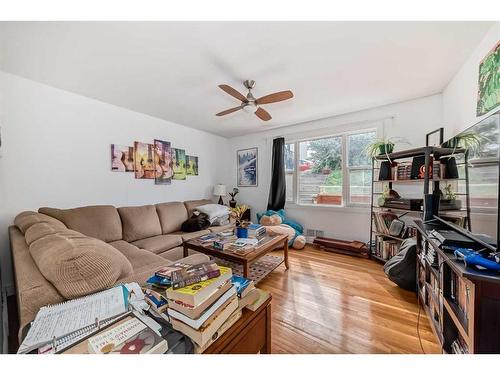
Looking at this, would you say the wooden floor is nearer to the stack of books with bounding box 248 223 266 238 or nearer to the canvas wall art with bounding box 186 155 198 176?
the stack of books with bounding box 248 223 266 238

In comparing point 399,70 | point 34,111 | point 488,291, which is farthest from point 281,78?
point 34,111

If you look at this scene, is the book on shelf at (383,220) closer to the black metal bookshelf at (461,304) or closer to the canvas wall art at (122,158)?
the black metal bookshelf at (461,304)

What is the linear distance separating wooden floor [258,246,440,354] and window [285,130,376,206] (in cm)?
115

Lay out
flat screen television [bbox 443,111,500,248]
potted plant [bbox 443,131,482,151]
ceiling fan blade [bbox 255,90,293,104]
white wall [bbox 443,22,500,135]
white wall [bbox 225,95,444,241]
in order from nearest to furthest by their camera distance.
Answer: flat screen television [bbox 443,111,500,248], potted plant [bbox 443,131,482,151], white wall [bbox 443,22,500,135], ceiling fan blade [bbox 255,90,293,104], white wall [bbox 225,95,444,241]

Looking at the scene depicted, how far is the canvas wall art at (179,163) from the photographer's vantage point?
3512 mm

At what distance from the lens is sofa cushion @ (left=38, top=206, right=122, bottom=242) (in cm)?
208

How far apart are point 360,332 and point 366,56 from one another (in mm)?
2201

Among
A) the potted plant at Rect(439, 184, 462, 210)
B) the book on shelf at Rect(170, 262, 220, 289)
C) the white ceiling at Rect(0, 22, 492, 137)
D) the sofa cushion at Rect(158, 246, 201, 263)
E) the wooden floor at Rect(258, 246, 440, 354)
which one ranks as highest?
the white ceiling at Rect(0, 22, 492, 137)

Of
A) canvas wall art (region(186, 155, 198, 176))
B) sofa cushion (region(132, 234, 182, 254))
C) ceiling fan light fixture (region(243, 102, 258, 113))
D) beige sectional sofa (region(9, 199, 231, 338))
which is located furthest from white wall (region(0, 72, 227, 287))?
ceiling fan light fixture (region(243, 102, 258, 113))

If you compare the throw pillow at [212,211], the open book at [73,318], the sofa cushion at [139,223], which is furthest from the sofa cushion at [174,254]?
the open book at [73,318]

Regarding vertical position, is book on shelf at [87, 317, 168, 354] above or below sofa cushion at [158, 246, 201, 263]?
above

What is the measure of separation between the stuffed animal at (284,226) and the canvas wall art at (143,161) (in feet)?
6.63

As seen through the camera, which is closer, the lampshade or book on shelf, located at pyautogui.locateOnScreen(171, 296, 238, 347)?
book on shelf, located at pyautogui.locateOnScreen(171, 296, 238, 347)
